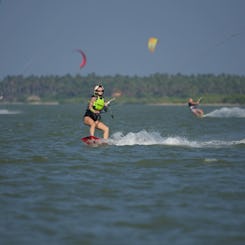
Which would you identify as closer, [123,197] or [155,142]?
[123,197]

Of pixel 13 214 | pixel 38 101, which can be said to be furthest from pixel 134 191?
pixel 38 101

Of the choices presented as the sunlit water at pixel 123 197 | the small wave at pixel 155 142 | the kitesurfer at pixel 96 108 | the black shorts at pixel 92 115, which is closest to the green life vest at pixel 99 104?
the kitesurfer at pixel 96 108

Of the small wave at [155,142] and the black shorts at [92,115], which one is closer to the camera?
the black shorts at [92,115]

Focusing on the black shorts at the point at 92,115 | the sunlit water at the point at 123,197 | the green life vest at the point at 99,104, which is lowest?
the sunlit water at the point at 123,197

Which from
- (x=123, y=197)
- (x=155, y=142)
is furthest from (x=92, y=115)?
(x=123, y=197)

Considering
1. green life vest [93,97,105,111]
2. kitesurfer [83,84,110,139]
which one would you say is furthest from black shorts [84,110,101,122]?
green life vest [93,97,105,111]

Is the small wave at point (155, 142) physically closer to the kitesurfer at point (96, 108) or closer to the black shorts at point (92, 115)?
the kitesurfer at point (96, 108)

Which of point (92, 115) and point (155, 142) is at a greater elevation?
point (92, 115)

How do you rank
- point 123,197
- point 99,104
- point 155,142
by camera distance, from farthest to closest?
point 155,142 < point 99,104 < point 123,197

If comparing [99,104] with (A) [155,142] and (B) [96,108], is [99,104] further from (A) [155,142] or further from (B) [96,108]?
(A) [155,142]

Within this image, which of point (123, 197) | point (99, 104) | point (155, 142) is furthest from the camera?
point (155, 142)

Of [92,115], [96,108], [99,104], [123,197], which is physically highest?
[99,104]

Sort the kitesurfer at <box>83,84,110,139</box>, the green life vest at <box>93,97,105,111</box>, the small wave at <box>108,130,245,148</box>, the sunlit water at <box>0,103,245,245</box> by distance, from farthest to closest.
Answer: the small wave at <box>108,130,245,148</box> < the green life vest at <box>93,97,105,111</box> < the kitesurfer at <box>83,84,110,139</box> < the sunlit water at <box>0,103,245,245</box>

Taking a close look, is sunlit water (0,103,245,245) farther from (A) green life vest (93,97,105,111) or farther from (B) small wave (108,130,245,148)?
(A) green life vest (93,97,105,111)
